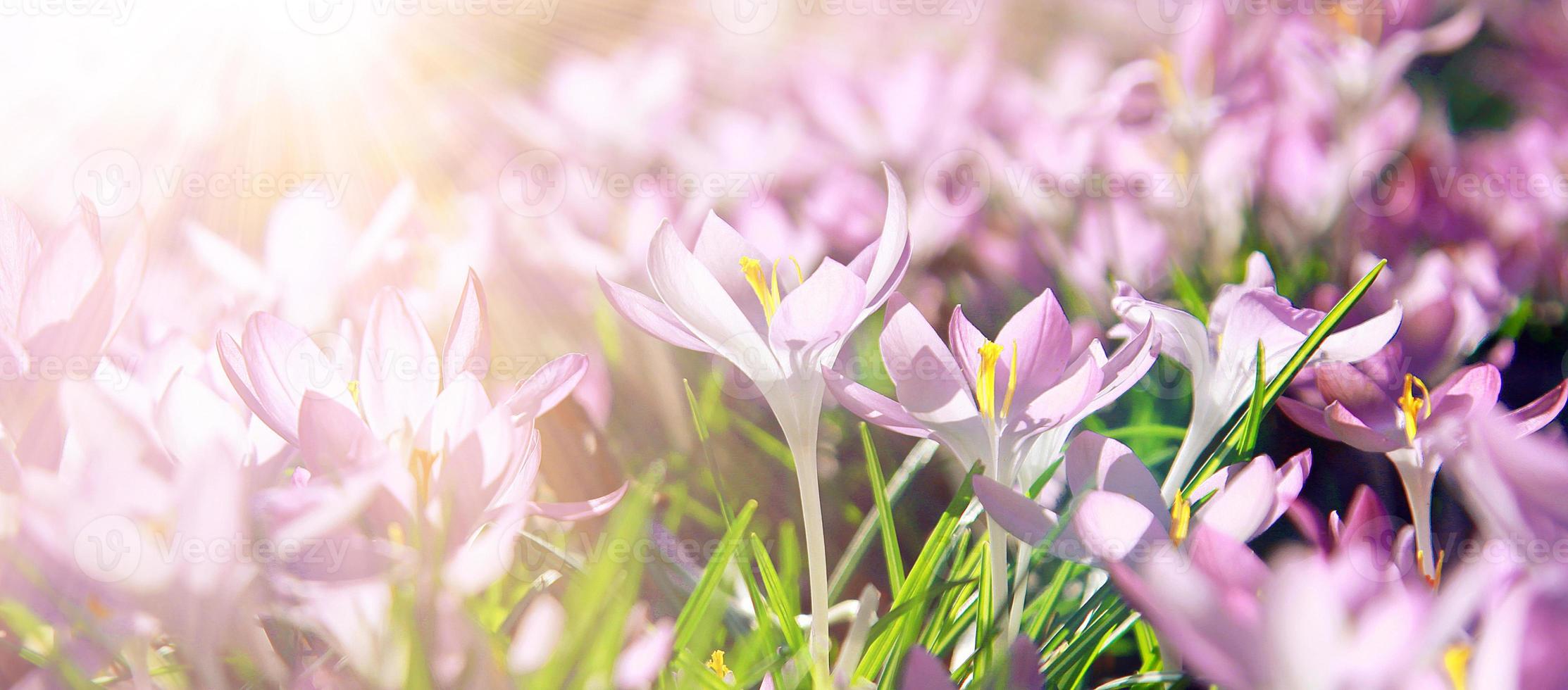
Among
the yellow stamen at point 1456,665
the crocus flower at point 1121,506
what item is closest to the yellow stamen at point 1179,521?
the crocus flower at point 1121,506

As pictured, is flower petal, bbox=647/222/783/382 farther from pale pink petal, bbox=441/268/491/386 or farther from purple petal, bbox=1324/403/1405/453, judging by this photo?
purple petal, bbox=1324/403/1405/453

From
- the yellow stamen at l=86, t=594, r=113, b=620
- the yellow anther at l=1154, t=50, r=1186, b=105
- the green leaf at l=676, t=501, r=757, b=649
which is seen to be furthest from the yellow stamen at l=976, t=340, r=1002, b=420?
the yellow anther at l=1154, t=50, r=1186, b=105

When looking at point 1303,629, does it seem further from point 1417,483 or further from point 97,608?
point 97,608

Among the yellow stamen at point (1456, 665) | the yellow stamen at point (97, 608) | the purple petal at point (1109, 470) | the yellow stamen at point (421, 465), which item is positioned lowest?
the yellow stamen at point (97, 608)

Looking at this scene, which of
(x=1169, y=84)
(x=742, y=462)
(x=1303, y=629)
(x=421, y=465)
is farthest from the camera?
(x=1169, y=84)

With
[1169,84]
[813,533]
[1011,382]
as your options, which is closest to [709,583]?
[813,533]

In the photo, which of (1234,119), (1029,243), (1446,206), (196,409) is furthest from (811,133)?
(196,409)

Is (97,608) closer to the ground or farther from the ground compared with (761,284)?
closer to the ground

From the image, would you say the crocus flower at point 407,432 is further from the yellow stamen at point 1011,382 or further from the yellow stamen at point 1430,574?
the yellow stamen at point 1430,574

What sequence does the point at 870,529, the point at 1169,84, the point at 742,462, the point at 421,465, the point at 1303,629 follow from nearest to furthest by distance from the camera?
the point at 1303,629 → the point at 421,465 → the point at 870,529 → the point at 742,462 → the point at 1169,84
